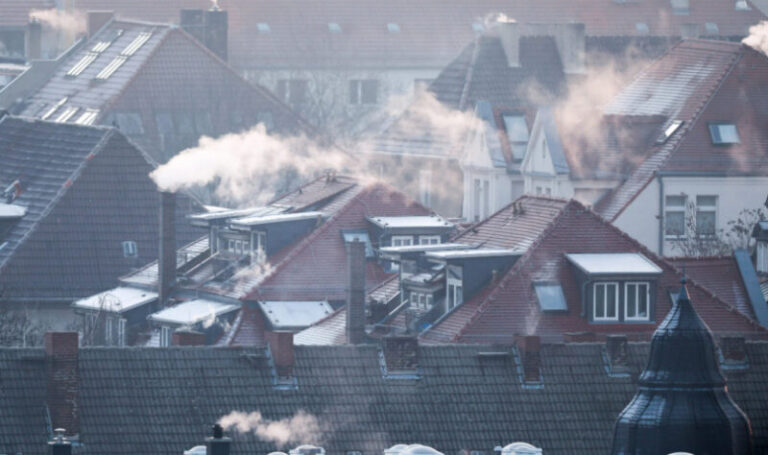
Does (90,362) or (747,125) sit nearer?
(90,362)

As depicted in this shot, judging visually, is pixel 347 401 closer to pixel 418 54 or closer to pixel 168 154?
pixel 168 154

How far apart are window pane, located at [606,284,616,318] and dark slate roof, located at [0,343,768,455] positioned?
660cm

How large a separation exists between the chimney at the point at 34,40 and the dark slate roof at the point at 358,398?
191 feet

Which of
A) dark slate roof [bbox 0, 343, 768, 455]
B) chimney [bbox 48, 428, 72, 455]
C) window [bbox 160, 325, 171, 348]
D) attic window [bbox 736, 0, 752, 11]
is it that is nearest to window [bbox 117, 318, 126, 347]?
window [bbox 160, 325, 171, 348]

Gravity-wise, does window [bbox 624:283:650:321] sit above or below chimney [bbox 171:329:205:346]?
above

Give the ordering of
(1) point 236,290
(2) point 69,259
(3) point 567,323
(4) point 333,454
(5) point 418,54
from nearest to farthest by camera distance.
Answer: (4) point 333,454 → (3) point 567,323 → (1) point 236,290 → (2) point 69,259 → (5) point 418,54

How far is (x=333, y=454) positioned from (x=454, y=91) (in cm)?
4571

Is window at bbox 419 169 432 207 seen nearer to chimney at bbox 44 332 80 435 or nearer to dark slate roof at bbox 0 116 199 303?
dark slate roof at bbox 0 116 199 303

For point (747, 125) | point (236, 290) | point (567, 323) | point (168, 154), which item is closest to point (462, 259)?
point (567, 323)

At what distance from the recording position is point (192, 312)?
71562 millimetres

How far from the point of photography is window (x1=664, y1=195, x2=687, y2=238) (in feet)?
262

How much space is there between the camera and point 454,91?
9931cm

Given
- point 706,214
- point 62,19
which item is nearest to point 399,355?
point 706,214

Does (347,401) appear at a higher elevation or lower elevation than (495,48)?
lower
